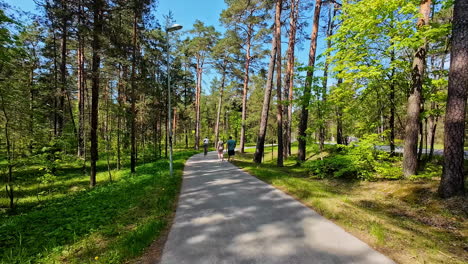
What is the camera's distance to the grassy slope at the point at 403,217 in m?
3.19

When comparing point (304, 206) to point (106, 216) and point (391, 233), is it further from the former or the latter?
point (106, 216)

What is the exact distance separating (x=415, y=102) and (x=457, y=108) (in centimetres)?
211

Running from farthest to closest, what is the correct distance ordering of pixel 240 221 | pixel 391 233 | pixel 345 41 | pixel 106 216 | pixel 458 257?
pixel 345 41 → pixel 106 216 → pixel 240 221 → pixel 391 233 → pixel 458 257

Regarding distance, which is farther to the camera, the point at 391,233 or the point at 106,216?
the point at 106,216

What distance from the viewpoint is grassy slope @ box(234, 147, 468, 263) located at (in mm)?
3189

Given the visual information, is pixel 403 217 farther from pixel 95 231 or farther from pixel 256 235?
pixel 95 231

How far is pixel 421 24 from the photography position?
6797mm

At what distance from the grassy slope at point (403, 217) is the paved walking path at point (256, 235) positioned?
1.25ft

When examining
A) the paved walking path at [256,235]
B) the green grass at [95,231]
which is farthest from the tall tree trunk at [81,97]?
the paved walking path at [256,235]

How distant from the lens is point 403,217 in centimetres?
494

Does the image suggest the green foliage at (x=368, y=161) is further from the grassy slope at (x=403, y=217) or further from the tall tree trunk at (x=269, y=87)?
the tall tree trunk at (x=269, y=87)

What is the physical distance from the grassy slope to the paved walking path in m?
0.38

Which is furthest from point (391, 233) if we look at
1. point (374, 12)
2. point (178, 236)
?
point (374, 12)

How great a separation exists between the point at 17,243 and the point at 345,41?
1172 centimetres
